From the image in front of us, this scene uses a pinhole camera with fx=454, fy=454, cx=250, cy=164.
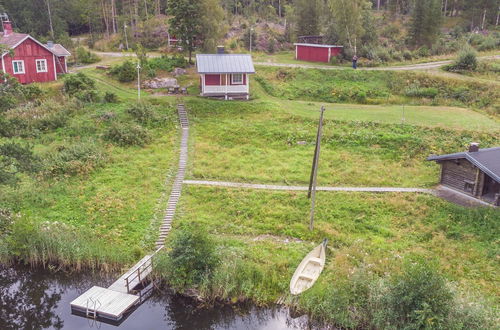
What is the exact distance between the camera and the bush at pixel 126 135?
40281mm

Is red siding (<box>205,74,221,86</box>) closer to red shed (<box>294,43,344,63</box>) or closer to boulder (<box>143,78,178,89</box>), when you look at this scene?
boulder (<box>143,78,178,89</box>)

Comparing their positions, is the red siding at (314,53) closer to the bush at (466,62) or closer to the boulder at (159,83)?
the bush at (466,62)

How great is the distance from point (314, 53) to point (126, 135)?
110ft

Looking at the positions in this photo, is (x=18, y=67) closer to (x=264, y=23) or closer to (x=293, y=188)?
(x=293, y=188)

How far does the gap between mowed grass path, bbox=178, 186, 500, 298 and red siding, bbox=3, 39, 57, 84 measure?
28579mm

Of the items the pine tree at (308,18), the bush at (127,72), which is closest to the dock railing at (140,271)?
the bush at (127,72)

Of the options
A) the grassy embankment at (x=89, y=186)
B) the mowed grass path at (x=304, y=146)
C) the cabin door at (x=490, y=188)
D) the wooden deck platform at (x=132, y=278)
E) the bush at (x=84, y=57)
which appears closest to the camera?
the wooden deck platform at (x=132, y=278)

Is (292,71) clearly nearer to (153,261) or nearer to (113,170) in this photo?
(113,170)

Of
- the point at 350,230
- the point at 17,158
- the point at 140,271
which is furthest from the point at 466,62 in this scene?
the point at 17,158

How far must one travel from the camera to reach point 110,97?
4766 centimetres

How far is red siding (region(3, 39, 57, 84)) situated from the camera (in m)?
48.7

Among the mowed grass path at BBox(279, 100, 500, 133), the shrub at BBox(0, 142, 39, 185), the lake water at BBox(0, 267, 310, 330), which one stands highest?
the shrub at BBox(0, 142, 39, 185)

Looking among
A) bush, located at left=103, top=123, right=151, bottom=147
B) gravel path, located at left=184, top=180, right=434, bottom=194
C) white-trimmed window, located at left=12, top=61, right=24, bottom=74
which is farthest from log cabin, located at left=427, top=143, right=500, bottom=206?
white-trimmed window, located at left=12, top=61, right=24, bottom=74

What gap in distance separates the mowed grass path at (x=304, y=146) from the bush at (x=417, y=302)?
14515 millimetres
